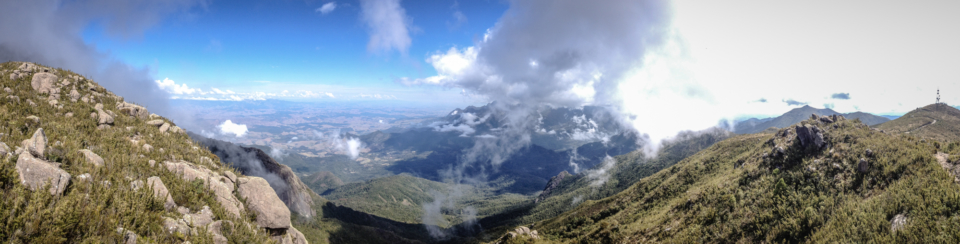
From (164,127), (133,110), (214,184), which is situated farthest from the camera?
(133,110)

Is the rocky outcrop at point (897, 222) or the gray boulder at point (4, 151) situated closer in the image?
the gray boulder at point (4, 151)

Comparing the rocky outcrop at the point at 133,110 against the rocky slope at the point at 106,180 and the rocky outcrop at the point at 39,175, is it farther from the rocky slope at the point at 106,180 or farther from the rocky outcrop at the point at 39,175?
the rocky outcrop at the point at 39,175

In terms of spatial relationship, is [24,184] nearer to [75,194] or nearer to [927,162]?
[75,194]

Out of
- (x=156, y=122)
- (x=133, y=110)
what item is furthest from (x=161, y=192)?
(x=133, y=110)

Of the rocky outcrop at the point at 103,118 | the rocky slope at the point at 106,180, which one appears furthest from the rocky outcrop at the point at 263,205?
the rocky outcrop at the point at 103,118

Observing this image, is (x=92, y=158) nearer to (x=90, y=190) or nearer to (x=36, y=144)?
(x=36, y=144)

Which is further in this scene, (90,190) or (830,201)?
(830,201)
